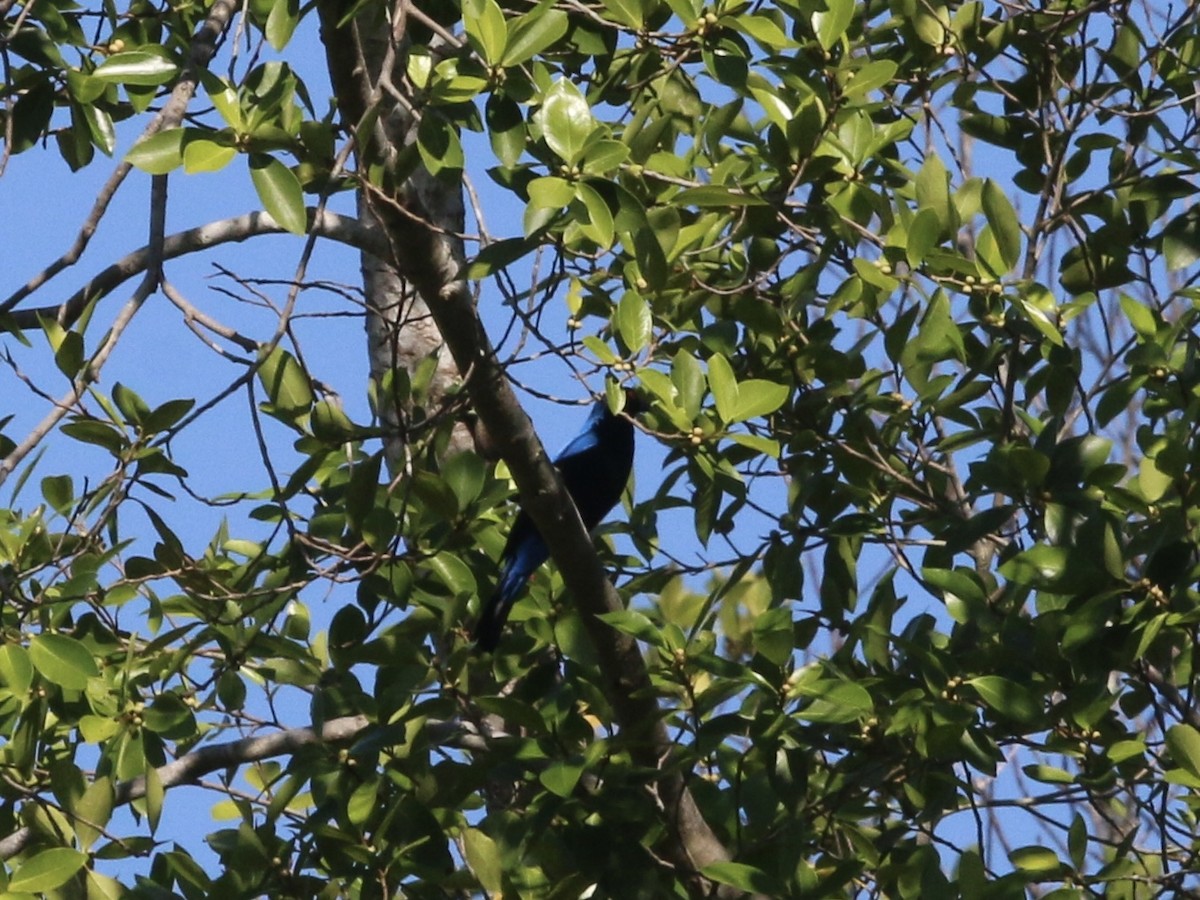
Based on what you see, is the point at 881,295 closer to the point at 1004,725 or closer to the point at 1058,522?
the point at 1058,522

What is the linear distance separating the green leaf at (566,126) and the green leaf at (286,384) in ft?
3.14

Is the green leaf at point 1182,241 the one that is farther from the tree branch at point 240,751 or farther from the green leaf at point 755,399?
the tree branch at point 240,751


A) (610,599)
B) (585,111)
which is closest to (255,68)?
(585,111)

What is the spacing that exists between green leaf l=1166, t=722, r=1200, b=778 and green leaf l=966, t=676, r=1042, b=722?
0.24 metres

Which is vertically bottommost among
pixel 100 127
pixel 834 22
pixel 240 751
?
pixel 240 751

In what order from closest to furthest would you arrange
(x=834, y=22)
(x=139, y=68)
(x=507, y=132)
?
(x=139, y=68)
(x=507, y=132)
(x=834, y=22)

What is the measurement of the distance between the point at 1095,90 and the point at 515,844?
7.10 ft

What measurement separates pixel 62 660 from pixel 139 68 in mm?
1002

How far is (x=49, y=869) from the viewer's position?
2971 mm

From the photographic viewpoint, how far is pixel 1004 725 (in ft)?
10.6

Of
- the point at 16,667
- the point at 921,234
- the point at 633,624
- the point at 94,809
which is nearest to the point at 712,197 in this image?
the point at 921,234

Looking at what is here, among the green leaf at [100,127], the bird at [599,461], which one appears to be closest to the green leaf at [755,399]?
the green leaf at [100,127]

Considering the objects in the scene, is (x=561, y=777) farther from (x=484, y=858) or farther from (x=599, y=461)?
(x=599, y=461)

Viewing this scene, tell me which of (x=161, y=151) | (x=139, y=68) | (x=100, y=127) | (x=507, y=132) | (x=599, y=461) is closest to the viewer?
(x=161, y=151)
